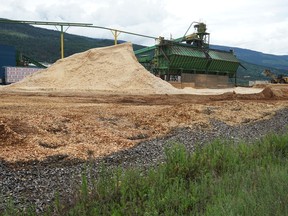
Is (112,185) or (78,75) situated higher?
(78,75)

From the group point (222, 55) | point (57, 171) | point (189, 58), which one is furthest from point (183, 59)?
point (57, 171)

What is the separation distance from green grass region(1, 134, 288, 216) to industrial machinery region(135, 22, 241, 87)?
99.4 feet

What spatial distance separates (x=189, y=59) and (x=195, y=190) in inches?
1315

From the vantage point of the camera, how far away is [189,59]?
3672 cm

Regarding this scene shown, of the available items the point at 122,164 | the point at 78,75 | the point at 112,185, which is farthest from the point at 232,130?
the point at 78,75

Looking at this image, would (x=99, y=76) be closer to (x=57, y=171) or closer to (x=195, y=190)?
(x=57, y=171)

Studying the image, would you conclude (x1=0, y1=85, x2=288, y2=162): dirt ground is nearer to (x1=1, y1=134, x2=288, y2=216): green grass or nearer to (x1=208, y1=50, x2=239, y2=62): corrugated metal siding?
(x1=1, y1=134, x2=288, y2=216): green grass

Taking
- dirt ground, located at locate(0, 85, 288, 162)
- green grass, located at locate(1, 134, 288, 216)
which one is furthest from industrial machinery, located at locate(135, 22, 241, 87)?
green grass, located at locate(1, 134, 288, 216)

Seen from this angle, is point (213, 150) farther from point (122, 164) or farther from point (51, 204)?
point (51, 204)

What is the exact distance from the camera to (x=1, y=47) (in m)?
39.9

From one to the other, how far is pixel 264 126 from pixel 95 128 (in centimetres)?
510

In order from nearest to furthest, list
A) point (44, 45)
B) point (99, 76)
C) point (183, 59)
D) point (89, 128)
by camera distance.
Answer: point (89, 128), point (99, 76), point (183, 59), point (44, 45)

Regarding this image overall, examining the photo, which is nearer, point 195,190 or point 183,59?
point 195,190

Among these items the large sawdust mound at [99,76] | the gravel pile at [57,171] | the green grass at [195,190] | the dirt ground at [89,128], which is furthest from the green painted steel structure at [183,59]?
the green grass at [195,190]
